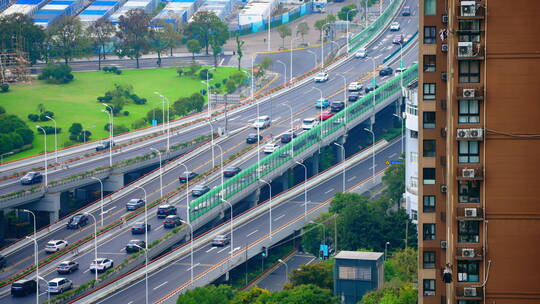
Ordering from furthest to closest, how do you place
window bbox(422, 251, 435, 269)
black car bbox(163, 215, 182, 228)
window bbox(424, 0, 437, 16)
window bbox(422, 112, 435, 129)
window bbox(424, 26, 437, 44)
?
black car bbox(163, 215, 182, 228) → window bbox(424, 26, 437, 44) → window bbox(422, 112, 435, 129) → window bbox(424, 0, 437, 16) → window bbox(422, 251, 435, 269)

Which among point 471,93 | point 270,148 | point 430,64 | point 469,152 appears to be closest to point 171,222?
point 270,148

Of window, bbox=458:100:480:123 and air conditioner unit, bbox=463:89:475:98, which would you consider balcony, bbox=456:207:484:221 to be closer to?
window, bbox=458:100:480:123

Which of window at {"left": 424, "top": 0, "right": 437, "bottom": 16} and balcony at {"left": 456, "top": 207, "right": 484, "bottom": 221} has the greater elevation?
window at {"left": 424, "top": 0, "right": 437, "bottom": 16}

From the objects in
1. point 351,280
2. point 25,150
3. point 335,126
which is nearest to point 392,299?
point 351,280

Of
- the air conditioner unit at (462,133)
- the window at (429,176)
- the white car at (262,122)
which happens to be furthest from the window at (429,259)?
the white car at (262,122)

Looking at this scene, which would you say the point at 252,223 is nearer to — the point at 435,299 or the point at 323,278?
the point at 323,278

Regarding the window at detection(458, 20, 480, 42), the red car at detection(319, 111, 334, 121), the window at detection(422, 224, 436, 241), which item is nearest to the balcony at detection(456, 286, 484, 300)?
the window at detection(458, 20, 480, 42)
